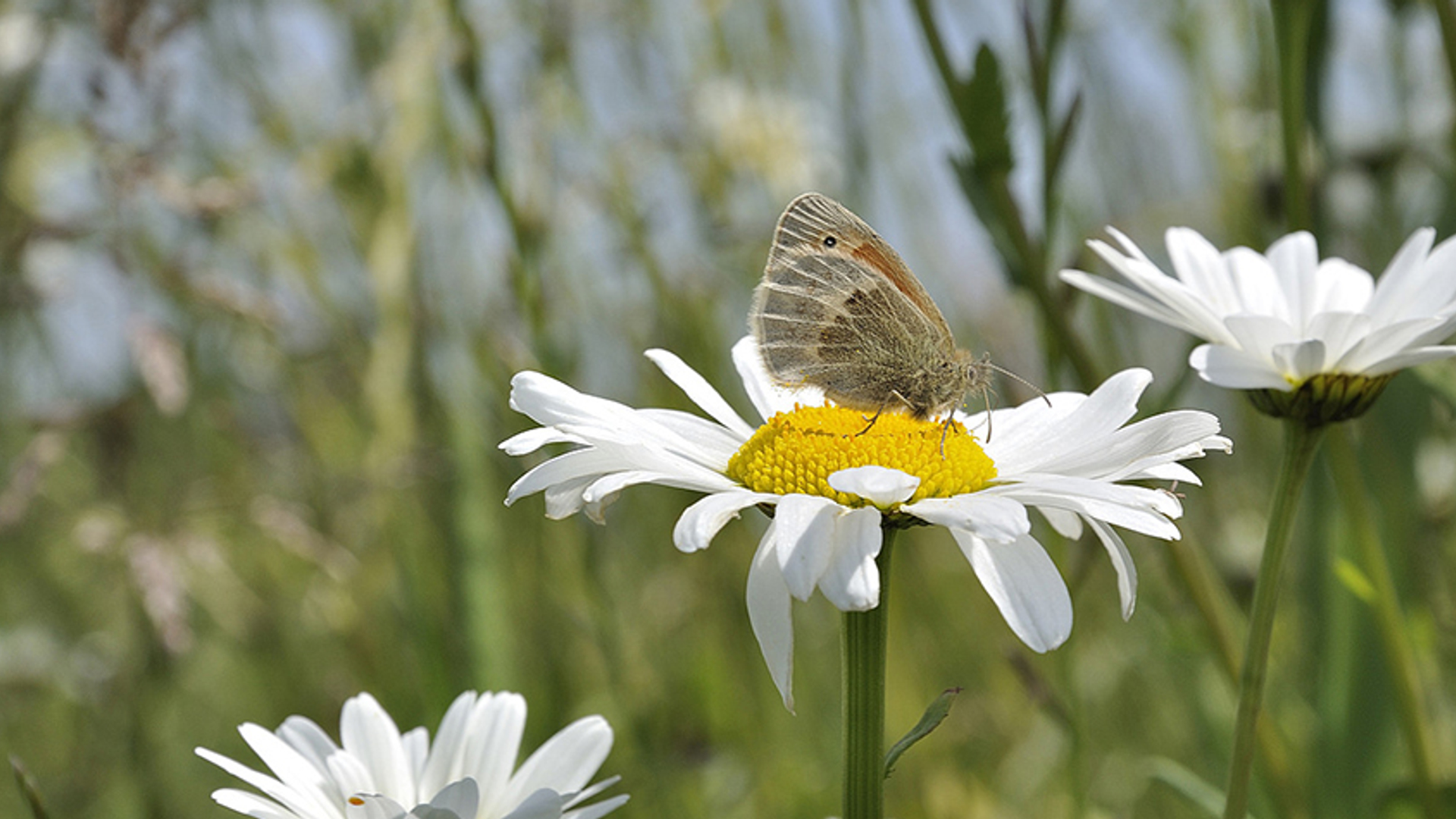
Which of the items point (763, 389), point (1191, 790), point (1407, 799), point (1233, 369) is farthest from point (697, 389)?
point (1407, 799)

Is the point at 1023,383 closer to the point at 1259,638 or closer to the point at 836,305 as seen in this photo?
the point at 836,305

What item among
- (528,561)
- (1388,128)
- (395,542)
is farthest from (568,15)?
(1388,128)

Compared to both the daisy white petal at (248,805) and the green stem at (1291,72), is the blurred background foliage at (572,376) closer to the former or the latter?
the green stem at (1291,72)

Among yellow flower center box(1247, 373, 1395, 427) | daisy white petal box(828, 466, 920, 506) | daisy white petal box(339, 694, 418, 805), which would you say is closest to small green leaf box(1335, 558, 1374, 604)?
yellow flower center box(1247, 373, 1395, 427)

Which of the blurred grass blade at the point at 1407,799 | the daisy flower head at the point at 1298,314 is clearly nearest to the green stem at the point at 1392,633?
the blurred grass blade at the point at 1407,799

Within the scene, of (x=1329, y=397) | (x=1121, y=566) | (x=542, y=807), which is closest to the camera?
(x=542, y=807)

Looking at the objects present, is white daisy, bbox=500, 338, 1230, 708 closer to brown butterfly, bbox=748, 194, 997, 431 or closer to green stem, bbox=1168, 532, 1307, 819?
brown butterfly, bbox=748, 194, 997, 431

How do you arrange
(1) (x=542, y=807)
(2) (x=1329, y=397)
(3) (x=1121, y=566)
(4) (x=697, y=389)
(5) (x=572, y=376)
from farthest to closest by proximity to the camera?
(5) (x=572, y=376) < (4) (x=697, y=389) < (2) (x=1329, y=397) < (3) (x=1121, y=566) < (1) (x=542, y=807)
